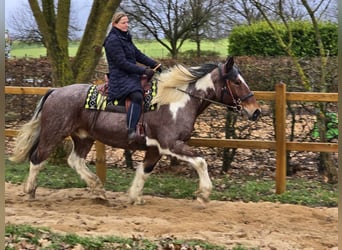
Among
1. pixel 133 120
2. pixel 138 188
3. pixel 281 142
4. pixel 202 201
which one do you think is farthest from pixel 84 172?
pixel 281 142

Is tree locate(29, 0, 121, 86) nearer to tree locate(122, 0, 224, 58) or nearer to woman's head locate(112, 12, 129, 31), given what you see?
woman's head locate(112, 12, 129, 31)

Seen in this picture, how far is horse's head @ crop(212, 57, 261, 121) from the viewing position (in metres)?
6.40

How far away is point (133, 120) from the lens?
247 inches

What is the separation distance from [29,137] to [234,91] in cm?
266

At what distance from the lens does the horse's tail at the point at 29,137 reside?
6875 millimetres

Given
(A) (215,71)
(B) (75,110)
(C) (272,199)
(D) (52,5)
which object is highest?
(D) (52,5)

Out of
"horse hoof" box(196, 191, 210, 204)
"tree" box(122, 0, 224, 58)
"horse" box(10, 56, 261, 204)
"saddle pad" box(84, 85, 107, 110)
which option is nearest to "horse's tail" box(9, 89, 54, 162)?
"horse" box(10, 56, 261, 204)

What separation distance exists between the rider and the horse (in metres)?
0.18

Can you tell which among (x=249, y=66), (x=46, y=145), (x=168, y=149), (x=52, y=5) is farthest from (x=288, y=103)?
(x=52, y=5)

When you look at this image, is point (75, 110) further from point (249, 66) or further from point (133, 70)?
point (249, 66)

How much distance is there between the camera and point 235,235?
17.1 feet

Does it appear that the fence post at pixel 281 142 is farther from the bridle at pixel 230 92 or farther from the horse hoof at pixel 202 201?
the horse hoof at pixel 202 201

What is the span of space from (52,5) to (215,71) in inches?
→ 149

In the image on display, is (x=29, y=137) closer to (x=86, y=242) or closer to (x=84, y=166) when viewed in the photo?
(x=84, y=166)
